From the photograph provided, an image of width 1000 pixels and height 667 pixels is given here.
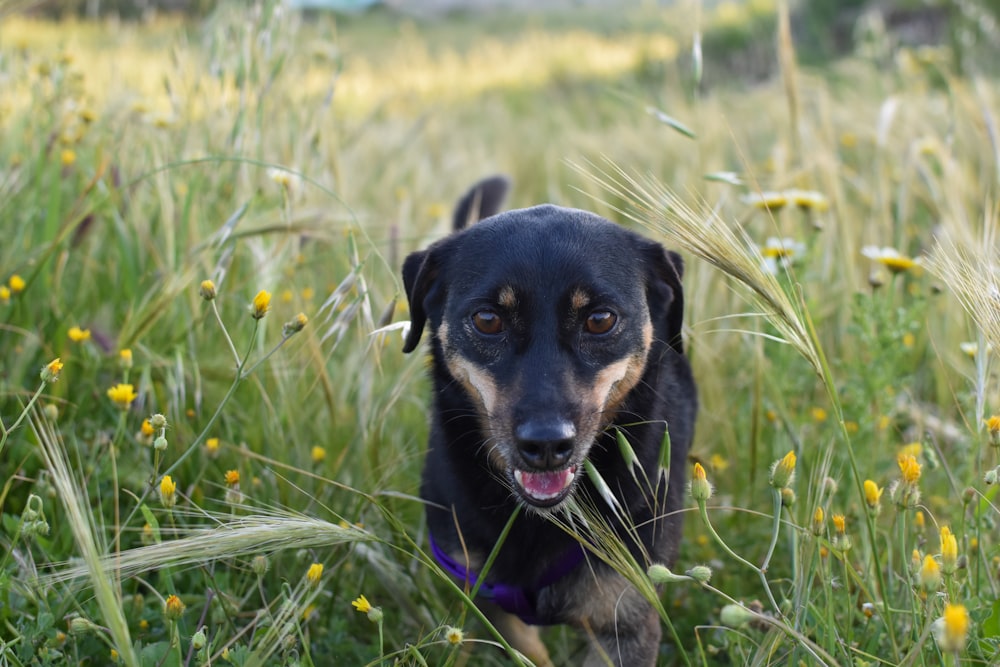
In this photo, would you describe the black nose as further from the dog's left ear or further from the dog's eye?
the dog's left ear

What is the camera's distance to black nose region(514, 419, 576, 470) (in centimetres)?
190

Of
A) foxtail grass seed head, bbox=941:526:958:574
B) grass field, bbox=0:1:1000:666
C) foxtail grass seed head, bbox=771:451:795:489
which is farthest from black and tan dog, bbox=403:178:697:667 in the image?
foxtail grass seed head, bbox=941:526:958:574

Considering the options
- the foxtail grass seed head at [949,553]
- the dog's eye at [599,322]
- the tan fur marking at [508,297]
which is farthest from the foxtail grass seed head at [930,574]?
the tan fur marking at [508,297]

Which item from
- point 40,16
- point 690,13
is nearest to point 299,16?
point 690,13

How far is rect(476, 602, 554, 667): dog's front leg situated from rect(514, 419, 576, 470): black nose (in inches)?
24.9

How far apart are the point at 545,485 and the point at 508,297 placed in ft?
1.56

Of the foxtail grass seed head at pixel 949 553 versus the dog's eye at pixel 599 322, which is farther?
the dog's eye at pixel 599 322

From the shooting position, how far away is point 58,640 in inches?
77.9

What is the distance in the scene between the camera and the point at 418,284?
99.6 inches

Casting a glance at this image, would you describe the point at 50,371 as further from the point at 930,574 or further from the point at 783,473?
the point at 930,574

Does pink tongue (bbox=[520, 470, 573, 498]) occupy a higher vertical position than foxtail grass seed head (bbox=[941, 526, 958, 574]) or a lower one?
lower

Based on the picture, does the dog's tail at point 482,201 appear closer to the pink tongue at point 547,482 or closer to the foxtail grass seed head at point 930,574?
the pink tongue at point 547,482

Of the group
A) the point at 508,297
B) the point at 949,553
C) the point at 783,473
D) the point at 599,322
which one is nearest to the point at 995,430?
the point at 949,553

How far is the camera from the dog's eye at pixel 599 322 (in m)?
2.21
